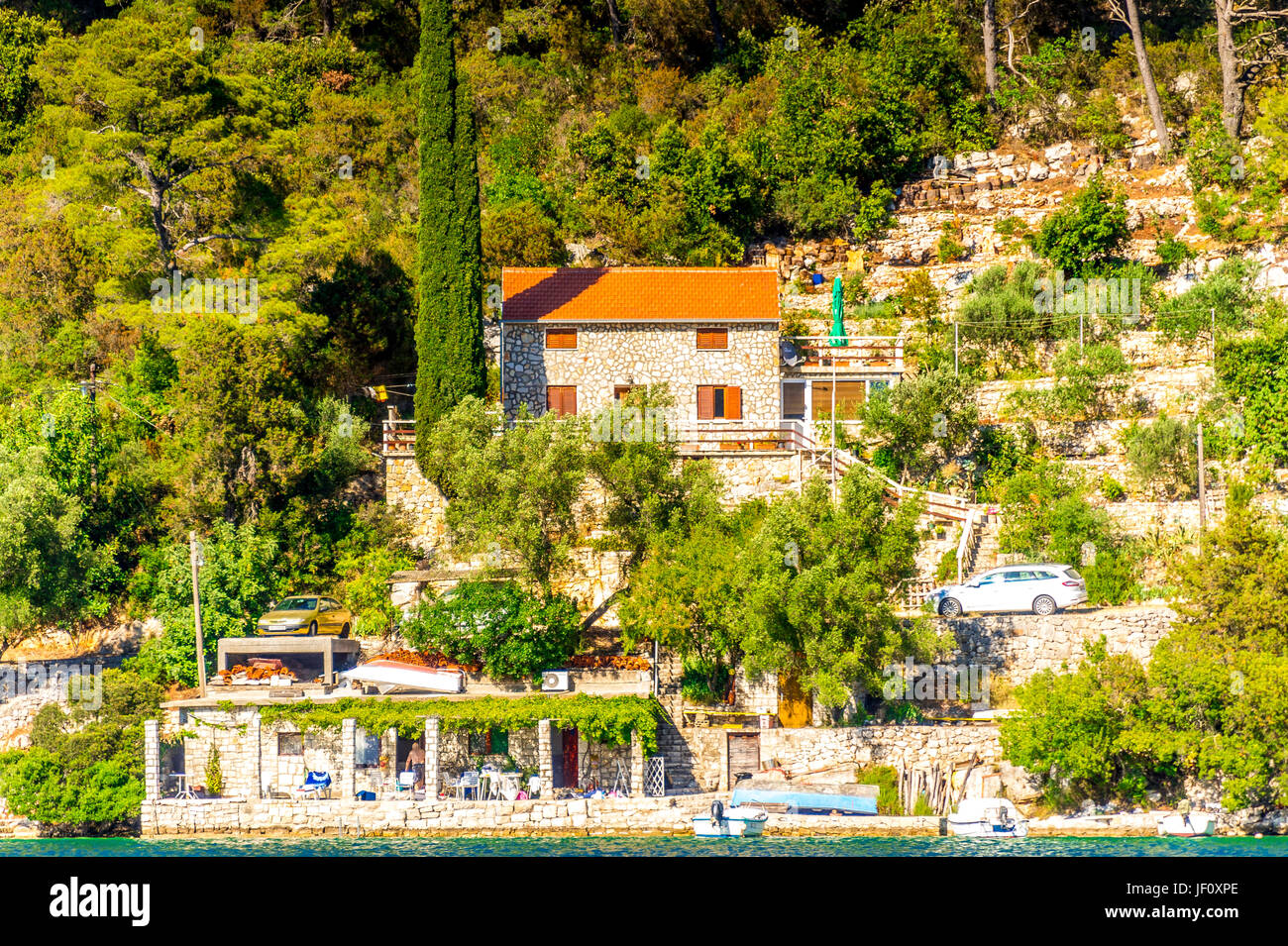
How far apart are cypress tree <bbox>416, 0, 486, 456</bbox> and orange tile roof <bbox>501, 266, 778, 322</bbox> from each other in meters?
2.62

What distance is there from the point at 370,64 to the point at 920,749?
43067 millimetres

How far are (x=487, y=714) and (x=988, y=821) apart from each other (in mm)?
10600

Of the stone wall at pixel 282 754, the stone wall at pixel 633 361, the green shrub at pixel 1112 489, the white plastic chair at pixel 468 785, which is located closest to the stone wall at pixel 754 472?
the stone wall at pixel 633 361

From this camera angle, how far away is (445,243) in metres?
40.6

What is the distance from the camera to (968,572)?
37531 mm

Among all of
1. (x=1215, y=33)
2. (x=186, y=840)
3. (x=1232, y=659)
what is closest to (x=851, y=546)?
(x=1232, y=659)

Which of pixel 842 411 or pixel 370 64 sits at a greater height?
pixel 370 64

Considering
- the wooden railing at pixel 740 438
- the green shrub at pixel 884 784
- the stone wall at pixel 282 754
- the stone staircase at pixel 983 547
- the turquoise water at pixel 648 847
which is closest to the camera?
the turquoise water at pixel 648 847

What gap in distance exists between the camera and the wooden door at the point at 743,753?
33.3 m

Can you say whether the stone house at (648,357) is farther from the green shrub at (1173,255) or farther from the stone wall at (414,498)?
the green shrub at (1173,255)

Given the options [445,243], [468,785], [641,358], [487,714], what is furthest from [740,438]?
[468,785]

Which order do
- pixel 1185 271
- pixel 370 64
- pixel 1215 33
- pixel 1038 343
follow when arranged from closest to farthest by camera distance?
pixel 1038 343 → pixel 1185 271 → pixel 1215 33 → pixel 370 64

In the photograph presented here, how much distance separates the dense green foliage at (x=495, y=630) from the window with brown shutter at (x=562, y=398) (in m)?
8.91

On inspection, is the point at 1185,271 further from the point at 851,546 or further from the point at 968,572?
the point at 851,546
